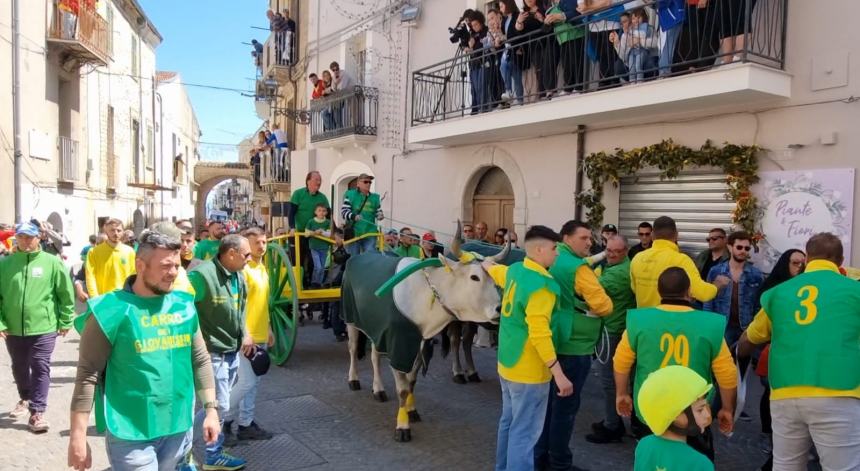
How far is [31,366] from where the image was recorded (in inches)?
214

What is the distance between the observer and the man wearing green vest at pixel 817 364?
3.23 meters

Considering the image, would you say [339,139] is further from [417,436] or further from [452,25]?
[417,436]

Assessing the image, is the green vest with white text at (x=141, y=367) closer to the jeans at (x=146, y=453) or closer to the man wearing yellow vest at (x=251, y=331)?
the jeans at (x=146, y=453)

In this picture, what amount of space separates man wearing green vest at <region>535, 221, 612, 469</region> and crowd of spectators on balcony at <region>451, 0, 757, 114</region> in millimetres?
3879

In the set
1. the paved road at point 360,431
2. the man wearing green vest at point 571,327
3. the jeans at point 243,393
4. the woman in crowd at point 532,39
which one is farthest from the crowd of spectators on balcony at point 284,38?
the man wearing green vest at point 571,327

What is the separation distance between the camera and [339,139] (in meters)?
15.3

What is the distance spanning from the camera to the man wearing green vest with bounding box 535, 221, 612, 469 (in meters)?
4.24

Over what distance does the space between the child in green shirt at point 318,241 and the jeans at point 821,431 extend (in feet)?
18.6

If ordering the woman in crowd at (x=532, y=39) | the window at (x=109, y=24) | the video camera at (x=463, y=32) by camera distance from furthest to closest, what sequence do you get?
the window at (x=109, y=24), the video camera at (x=463, y=32), the woman in crowd at (x=532, y=39)

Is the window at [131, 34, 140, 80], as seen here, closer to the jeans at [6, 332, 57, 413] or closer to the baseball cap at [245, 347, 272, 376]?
the jeans at [6, 332, 57, 413]

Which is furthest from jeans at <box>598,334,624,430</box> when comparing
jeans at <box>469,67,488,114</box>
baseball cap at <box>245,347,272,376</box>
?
jeans at <box>469,67,488,114</box>

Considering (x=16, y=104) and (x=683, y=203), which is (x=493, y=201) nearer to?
(x=683, y=203)

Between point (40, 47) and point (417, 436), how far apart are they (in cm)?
1540

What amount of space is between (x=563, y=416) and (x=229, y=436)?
8.71 ft
